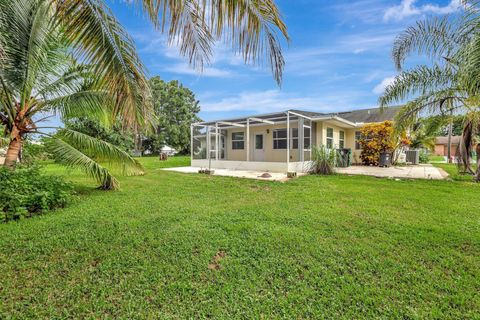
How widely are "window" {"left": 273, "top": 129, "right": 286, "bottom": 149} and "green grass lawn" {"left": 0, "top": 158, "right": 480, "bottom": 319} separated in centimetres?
1005

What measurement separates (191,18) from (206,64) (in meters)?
0.62

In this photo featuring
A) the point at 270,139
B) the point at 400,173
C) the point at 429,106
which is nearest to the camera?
the point at 429,106

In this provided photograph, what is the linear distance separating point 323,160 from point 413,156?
11141mm

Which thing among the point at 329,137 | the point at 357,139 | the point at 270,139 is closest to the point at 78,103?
the point at 270,139

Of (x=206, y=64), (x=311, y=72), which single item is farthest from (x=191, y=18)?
(x=311, y=72)

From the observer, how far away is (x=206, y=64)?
3.53m

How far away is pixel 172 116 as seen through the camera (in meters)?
35.3

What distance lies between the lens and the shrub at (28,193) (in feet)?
15.1

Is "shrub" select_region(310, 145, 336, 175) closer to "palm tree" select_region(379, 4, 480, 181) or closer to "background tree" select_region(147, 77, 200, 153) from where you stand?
"palm tree" select_region(379, 4, 480, 181)

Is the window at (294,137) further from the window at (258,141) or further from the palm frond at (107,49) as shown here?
the palm frond at (107,49)

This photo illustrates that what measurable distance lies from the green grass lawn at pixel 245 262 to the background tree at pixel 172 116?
2987 cm

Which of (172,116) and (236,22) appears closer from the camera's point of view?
(236,22)

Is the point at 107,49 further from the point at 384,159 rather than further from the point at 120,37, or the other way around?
the point at 384,159

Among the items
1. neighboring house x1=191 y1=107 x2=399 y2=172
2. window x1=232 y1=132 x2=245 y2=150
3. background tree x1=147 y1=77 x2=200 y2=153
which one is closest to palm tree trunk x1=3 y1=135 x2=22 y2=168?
neighboring house x1=191 y1=107 x2=399 y2=172
